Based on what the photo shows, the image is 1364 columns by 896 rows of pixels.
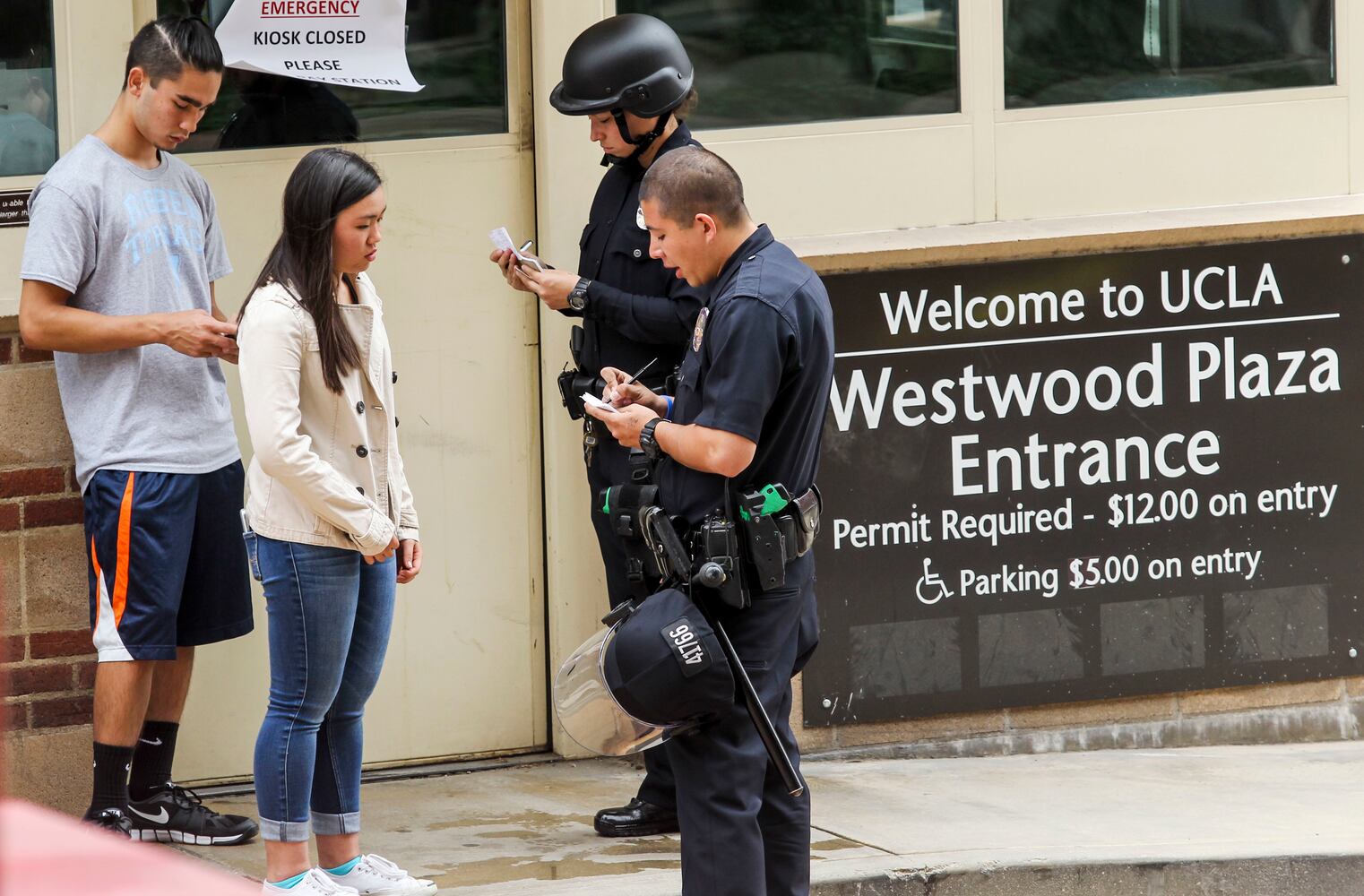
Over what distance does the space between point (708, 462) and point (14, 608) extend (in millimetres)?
2273

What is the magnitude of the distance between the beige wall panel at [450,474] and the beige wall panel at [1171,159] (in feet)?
5.56

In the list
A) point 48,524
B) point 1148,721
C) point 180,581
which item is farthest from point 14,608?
point 1148,721

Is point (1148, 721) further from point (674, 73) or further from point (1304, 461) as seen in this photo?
point (674, 73)

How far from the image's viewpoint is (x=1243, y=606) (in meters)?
6.12

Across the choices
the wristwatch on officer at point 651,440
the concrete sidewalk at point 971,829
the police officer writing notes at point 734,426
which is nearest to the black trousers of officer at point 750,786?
the police officer writing notes at point 734,426

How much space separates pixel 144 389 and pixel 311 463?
936 mm

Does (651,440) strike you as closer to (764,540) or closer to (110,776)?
(764,540)

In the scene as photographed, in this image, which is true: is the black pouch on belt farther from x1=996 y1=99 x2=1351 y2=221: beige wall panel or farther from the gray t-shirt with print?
x1=996 y1=99 x2=1351 y2=221: beige wall panel

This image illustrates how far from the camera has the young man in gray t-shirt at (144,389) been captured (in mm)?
4441

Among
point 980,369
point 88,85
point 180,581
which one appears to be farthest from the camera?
point 980,369

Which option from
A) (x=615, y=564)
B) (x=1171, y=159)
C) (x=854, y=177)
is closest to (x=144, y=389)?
(x=615, y=564)

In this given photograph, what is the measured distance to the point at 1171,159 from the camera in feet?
19.7

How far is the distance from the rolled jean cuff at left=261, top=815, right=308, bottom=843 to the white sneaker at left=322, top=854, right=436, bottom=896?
28 cm

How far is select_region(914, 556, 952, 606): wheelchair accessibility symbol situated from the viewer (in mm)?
5820
